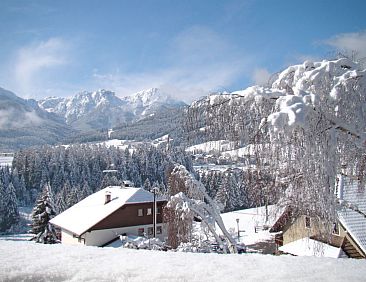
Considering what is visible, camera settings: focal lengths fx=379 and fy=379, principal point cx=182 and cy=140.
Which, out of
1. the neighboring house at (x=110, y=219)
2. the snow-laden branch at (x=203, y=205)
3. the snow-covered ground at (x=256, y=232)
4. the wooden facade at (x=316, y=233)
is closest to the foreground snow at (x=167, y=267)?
the wooden facade at (x=316, y=233)

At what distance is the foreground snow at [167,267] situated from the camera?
318 centimetres

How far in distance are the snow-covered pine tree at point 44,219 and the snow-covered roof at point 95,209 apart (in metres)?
0.86

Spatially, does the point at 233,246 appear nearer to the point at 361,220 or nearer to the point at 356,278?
the point at 361,220

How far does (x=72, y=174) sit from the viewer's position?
100 m

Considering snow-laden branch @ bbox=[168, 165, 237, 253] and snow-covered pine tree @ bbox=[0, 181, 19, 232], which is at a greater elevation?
snow-laden branch @ bbox=[168, 165, 237, 253]

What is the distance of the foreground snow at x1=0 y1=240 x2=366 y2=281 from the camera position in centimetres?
318

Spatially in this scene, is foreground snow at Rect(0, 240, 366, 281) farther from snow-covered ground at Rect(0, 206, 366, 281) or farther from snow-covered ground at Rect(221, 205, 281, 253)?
snow-covered ground at Rect(221, 205, 281, 253)

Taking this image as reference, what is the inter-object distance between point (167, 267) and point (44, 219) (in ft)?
116

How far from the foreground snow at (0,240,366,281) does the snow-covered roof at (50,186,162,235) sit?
1103 inches

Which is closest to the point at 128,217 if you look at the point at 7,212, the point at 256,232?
the point at 256,232

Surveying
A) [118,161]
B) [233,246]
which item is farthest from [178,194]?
[118,161]

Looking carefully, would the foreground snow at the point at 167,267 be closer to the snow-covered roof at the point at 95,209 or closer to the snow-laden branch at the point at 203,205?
the snow-laden branch at the point at 203,205

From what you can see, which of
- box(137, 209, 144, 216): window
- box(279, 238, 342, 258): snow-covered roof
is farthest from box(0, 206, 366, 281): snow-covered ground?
box(137, 209, 144, 216): window

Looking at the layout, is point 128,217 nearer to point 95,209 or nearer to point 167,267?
point 95,209
